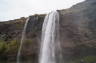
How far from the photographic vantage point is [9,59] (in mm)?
25266

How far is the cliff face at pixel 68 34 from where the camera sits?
78.1 feet

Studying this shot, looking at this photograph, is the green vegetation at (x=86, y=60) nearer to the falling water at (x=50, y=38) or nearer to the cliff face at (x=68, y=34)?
the cliff face at (x=68, y=34)

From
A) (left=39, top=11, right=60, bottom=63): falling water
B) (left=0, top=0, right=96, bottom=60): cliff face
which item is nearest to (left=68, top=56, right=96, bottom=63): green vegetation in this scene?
(left=0, top=0, right=96, bottom=60): cliff face

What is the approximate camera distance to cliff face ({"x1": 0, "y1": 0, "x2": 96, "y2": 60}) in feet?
78.1

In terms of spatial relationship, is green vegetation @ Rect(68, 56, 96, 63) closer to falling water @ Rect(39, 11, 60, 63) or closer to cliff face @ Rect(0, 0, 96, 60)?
cliff face @ Rect(0, 0, 96, 60)

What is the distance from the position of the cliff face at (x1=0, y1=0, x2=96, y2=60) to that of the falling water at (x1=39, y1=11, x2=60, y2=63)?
644 millimetres

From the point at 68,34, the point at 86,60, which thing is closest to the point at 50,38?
the point at 68,34

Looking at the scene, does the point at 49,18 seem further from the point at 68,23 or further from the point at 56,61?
the point at 56,61

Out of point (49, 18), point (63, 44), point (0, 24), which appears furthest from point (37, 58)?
point (0, 24)

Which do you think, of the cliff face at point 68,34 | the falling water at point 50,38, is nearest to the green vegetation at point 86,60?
the cliff face at point 68,34

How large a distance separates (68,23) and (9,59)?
8.87 meters

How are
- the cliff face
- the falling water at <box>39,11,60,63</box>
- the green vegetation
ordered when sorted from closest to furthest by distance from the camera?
1. the green vegetation
2. the falling water at <box>39,11,60,63</box>
3. the cliff face

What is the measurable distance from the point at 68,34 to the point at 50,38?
2324 mm

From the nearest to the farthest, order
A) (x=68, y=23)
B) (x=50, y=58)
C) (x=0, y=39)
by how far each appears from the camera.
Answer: (x=50, y=58)
(x=68, y=23)
(x=0, y=39)
